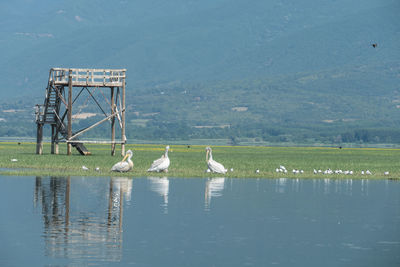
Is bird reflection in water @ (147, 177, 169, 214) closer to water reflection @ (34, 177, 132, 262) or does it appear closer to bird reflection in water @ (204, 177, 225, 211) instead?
water reflection @ (34, 177, 132, 262)

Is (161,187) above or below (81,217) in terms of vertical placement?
above

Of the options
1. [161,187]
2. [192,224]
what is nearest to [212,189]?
[161,187]

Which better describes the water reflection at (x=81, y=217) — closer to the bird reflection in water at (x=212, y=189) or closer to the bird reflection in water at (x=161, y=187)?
the bird reflection in water at (x=161, y=187)

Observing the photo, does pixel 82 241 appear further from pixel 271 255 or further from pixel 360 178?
pixel 360 178

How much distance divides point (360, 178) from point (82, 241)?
3313cm

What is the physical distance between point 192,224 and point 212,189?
13893 mm

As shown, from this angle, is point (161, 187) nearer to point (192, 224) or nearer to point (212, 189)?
point (212, 189)

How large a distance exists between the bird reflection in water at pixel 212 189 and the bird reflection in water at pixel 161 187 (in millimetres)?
1781

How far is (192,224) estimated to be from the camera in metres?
31.7

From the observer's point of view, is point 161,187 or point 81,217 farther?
point 161,187

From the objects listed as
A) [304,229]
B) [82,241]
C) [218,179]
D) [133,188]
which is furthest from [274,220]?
[218,179]

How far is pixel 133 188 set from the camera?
146 ft

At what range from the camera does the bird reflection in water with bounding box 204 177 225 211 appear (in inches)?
1551

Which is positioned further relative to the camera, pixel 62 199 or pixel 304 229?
pixel 62 199
